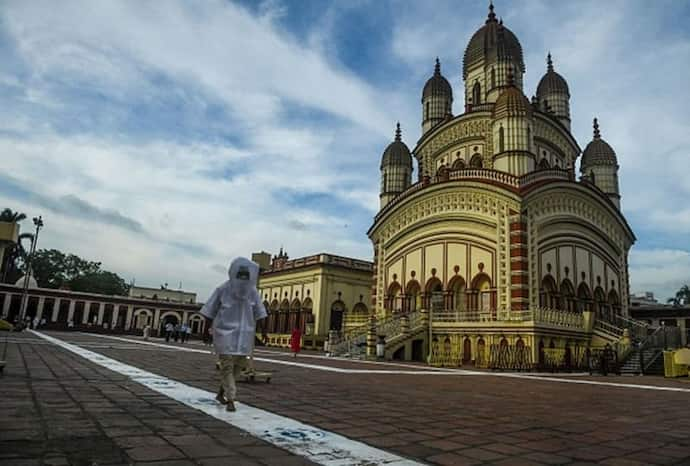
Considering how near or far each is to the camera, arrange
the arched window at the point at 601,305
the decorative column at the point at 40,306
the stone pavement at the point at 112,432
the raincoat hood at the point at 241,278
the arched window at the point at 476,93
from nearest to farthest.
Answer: the stone pavement at the point at 112,432 → the raincoat hood at the point at 241,278 → the arched window at the point at 601,305 → the arched window at the point at 476,93 → the decorative column at the point at 40,306

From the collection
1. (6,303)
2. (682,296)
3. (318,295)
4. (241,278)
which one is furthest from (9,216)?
(682,296)

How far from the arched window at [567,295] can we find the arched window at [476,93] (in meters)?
12.5

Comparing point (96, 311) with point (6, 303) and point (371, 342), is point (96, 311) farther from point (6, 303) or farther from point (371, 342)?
point (371, 342)

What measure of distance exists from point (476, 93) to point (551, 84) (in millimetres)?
6149

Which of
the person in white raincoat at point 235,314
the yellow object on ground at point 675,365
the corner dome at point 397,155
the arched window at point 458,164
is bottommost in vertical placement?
the yellow object on ground at point 675,365

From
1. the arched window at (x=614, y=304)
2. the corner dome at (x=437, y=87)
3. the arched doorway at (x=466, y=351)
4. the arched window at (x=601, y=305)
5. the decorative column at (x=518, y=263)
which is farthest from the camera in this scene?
the corner dome at (x=437, y=87)

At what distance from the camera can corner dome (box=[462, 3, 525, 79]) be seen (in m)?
30.4

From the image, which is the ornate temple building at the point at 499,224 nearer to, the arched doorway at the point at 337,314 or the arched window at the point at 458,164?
the arched window at the point at 458,164

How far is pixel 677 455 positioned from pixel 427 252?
2302cm

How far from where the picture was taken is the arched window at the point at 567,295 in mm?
25297

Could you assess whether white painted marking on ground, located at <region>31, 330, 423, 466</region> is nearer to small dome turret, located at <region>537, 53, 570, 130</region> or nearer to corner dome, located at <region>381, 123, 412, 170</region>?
corner dome, located at <region>381, 123, 412, 170</region>

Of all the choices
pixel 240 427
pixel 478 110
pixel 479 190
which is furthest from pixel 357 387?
pixel 478 110

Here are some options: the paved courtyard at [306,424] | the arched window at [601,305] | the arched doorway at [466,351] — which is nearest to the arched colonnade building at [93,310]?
the arched doorway at [466,351]

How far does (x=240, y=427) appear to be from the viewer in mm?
4277
